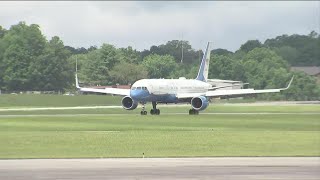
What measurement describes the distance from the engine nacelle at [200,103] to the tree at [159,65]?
96.3ft

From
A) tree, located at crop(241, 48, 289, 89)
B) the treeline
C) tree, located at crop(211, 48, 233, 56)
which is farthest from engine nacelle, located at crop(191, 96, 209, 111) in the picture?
tree, located at crop(211, 48, 233, 56)

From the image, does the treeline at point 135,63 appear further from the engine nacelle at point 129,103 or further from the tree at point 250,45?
the engine nacelle at point 129,103

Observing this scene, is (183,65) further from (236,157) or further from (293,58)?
(236,157)

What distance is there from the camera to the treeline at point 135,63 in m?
113

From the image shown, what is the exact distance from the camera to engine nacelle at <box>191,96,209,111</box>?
81562 mm

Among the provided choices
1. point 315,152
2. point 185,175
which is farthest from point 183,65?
point 185,175

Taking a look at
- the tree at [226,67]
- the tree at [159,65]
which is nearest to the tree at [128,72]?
the tree at [159,65]

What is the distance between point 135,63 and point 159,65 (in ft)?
10.9

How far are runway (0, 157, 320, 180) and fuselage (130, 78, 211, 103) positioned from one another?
169 feet

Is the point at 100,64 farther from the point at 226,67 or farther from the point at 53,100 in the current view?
the point at 226,67

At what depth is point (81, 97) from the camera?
393 ft

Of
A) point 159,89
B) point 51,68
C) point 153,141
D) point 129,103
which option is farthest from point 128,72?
point 153,141

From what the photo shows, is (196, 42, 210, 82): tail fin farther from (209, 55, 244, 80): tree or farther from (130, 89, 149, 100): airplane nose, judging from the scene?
(209, 55, 244, 80): tree

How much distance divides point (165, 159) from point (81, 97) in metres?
88.5
